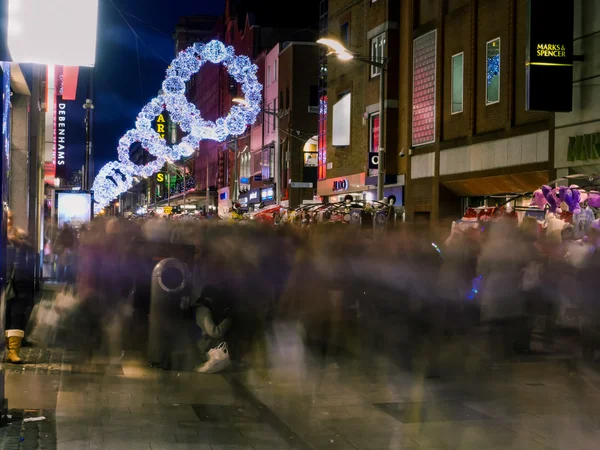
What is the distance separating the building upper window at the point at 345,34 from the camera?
130ft

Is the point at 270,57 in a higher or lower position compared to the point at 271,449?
higher

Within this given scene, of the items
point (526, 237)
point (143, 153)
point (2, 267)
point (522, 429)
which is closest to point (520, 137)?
point (526, 237)

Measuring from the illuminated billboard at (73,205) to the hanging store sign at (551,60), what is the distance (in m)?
12.8

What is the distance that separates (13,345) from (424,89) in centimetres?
2336

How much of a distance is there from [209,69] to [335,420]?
91028 mm

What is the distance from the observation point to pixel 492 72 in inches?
1025

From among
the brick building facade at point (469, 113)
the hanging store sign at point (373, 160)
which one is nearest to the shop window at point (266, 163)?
the brick building facade at point (469, 113)

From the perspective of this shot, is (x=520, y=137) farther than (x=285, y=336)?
Yes

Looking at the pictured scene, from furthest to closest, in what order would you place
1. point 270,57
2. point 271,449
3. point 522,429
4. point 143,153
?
point 143,153, point 270,57, point 522,429, point 271,449

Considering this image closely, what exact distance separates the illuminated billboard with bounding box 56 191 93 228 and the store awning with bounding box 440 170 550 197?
12.0m

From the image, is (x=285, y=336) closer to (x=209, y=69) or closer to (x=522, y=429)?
(x=522, y=429)

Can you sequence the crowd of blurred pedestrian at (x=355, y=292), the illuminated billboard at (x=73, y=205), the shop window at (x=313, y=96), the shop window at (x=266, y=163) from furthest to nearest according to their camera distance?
the shop window at (x=266, y=163) → the shop window at (x=313, y=96) → the illuminated billboard at (x=73, y=205) → the crowd of blurred pedestrian at (x=355, y=292)

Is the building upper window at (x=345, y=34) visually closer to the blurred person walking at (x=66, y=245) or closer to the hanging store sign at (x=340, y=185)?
the hanging store sign at (x=340, y=185)

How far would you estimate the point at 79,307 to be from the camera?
1130 cm
